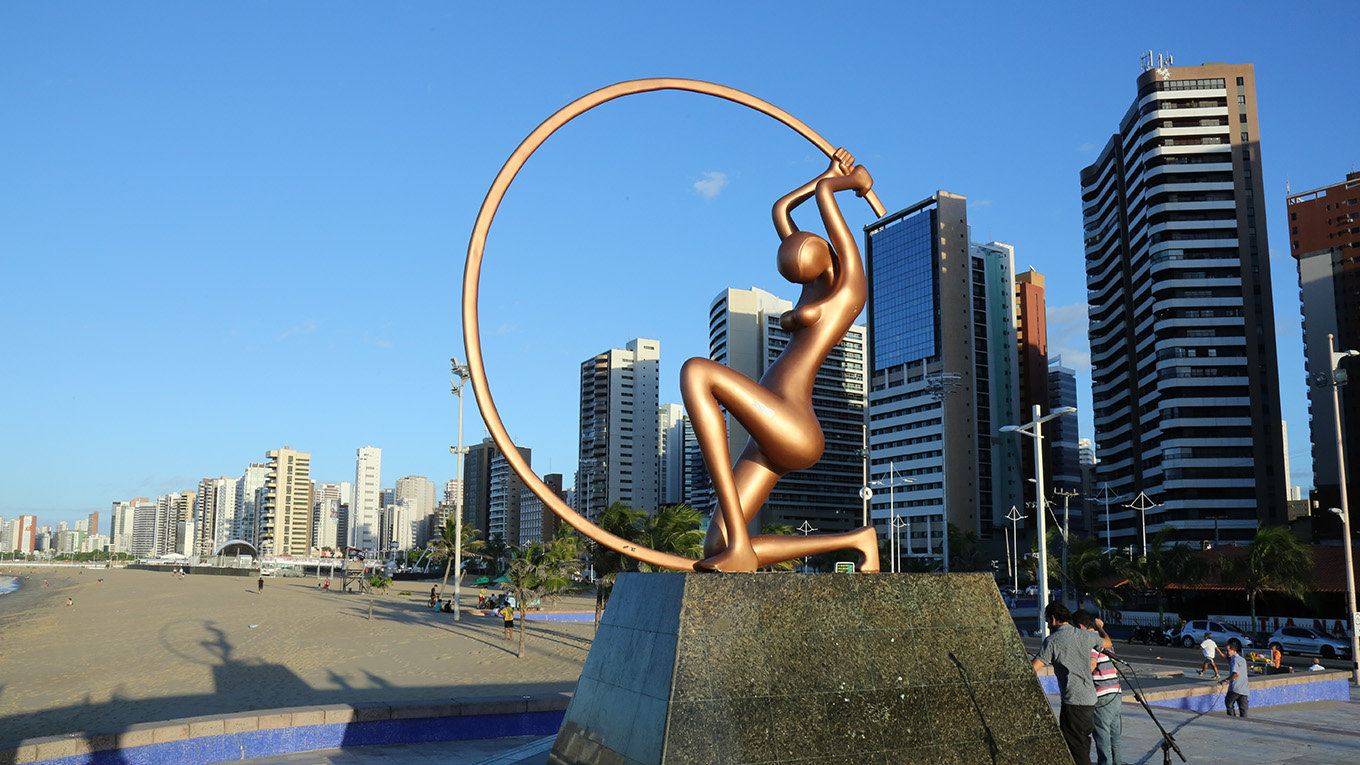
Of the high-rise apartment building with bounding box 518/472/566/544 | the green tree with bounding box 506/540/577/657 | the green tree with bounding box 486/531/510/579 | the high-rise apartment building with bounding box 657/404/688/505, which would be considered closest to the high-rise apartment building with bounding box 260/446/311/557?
the high-rise apartment building with bounding box 518/472/566/544

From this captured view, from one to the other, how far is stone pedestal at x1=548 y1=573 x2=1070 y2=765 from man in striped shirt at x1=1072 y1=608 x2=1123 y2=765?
1.89 ft

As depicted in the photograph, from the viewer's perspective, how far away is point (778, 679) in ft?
25.4

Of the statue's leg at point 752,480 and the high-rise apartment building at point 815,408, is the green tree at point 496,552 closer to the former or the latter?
the high-rise apartment building at point 815,408

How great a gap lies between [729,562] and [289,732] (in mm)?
6383

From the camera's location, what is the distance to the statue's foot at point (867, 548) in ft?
31.7

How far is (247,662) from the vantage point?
27281 mm

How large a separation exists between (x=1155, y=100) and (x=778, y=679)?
90269mm

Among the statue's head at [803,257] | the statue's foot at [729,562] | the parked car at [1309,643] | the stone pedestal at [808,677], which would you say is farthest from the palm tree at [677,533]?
the parked car at [1309,643]

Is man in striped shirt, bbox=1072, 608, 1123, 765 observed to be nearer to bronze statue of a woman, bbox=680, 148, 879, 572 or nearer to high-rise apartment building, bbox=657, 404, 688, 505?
bronze statue of a woman, bbox=680, 148, 879, 572

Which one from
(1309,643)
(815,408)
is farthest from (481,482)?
(1309,643)

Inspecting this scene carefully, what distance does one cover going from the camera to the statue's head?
984cm

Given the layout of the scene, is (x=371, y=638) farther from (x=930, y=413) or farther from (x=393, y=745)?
(x=930, y=413)

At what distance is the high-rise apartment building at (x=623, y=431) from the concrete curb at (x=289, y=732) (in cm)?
14048

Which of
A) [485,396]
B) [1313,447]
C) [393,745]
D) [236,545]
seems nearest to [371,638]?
[393,745]
